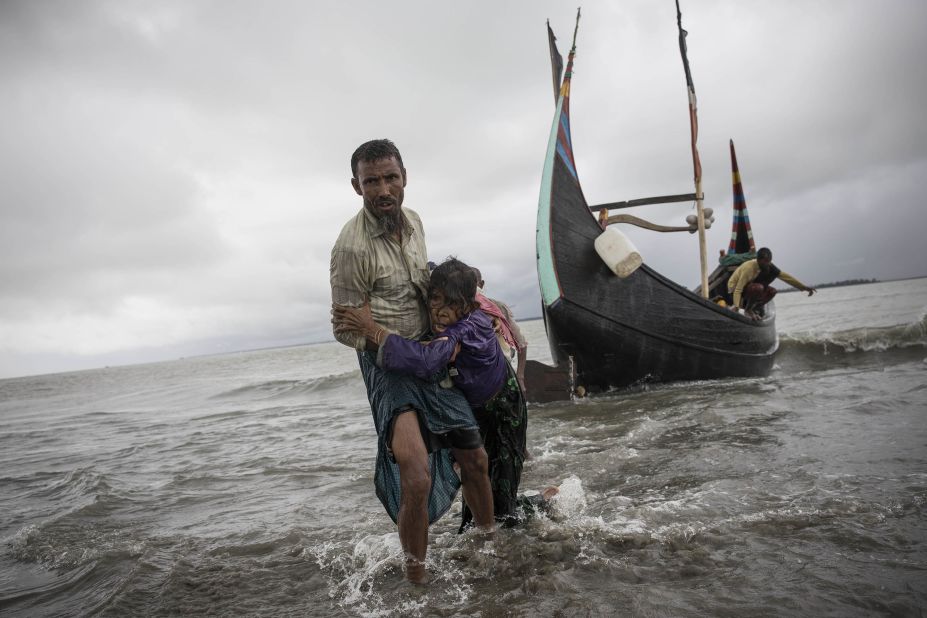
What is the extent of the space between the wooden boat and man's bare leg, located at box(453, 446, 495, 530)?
179 inches

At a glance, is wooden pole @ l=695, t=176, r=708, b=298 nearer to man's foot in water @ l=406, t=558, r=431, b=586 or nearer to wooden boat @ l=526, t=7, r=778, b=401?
wooden boat @ l=526, t=7, r=778, b=401

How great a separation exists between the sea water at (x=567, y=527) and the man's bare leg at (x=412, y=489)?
122 millimetres

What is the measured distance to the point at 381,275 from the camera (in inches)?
89.1

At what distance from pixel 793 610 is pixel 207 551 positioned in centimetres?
291

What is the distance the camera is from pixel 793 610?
5.85ft

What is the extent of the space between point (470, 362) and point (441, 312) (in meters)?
0.27

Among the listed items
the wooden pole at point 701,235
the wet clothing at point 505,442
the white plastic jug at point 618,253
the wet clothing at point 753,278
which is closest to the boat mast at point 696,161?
the wooden pole at point 701,235

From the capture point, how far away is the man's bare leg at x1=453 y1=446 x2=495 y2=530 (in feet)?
7.95

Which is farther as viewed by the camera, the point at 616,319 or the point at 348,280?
the point at 616,319

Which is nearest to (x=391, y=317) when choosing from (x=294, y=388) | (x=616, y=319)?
(x=616, y=319)

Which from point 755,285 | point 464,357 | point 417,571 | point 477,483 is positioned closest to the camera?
point 417,571

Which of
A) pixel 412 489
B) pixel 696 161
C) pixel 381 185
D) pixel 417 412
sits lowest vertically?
pixel 412 489

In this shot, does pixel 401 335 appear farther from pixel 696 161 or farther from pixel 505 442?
pixel 696 161

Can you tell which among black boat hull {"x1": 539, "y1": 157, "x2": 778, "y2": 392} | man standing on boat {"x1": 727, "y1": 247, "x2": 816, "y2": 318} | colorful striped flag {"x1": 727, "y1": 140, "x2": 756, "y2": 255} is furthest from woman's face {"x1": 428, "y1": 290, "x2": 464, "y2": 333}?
colorful striped flag {"x1": 727, "y1": 140, "x2": 756, "y2": 255}
